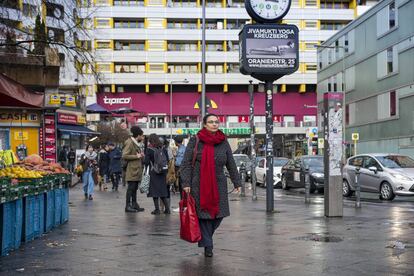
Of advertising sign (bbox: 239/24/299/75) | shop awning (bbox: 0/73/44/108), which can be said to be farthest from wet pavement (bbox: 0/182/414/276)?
advertising sign (bbox: 239/24/299/75)

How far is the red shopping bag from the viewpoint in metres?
7.54

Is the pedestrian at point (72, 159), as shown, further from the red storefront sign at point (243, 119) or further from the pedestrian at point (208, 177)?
the red storefront sign at point (243, 119)

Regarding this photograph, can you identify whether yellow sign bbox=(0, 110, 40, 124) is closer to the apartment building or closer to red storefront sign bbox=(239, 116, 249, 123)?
the apartment building

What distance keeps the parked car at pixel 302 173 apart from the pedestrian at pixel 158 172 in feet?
35.5

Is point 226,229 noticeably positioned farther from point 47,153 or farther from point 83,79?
point 47,153

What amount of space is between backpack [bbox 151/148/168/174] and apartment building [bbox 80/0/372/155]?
6170cm

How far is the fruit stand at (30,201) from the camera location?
7910 mm

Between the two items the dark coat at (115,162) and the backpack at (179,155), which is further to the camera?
the dark coat at (115,162)

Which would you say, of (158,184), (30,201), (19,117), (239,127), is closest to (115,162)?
(19,117)

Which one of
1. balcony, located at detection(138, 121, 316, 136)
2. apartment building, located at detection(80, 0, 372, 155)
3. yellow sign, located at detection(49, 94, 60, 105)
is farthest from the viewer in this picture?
apartment building, located at detection(80, 0, 372, 155)

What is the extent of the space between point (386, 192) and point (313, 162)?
5492mm

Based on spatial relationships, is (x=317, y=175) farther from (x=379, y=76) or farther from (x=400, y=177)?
(x=379, y=76)

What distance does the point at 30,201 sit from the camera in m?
9.18

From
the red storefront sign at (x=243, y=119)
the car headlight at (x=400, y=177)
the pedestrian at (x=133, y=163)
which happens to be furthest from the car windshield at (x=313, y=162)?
the red storefront sign at (x=243, y=119)
